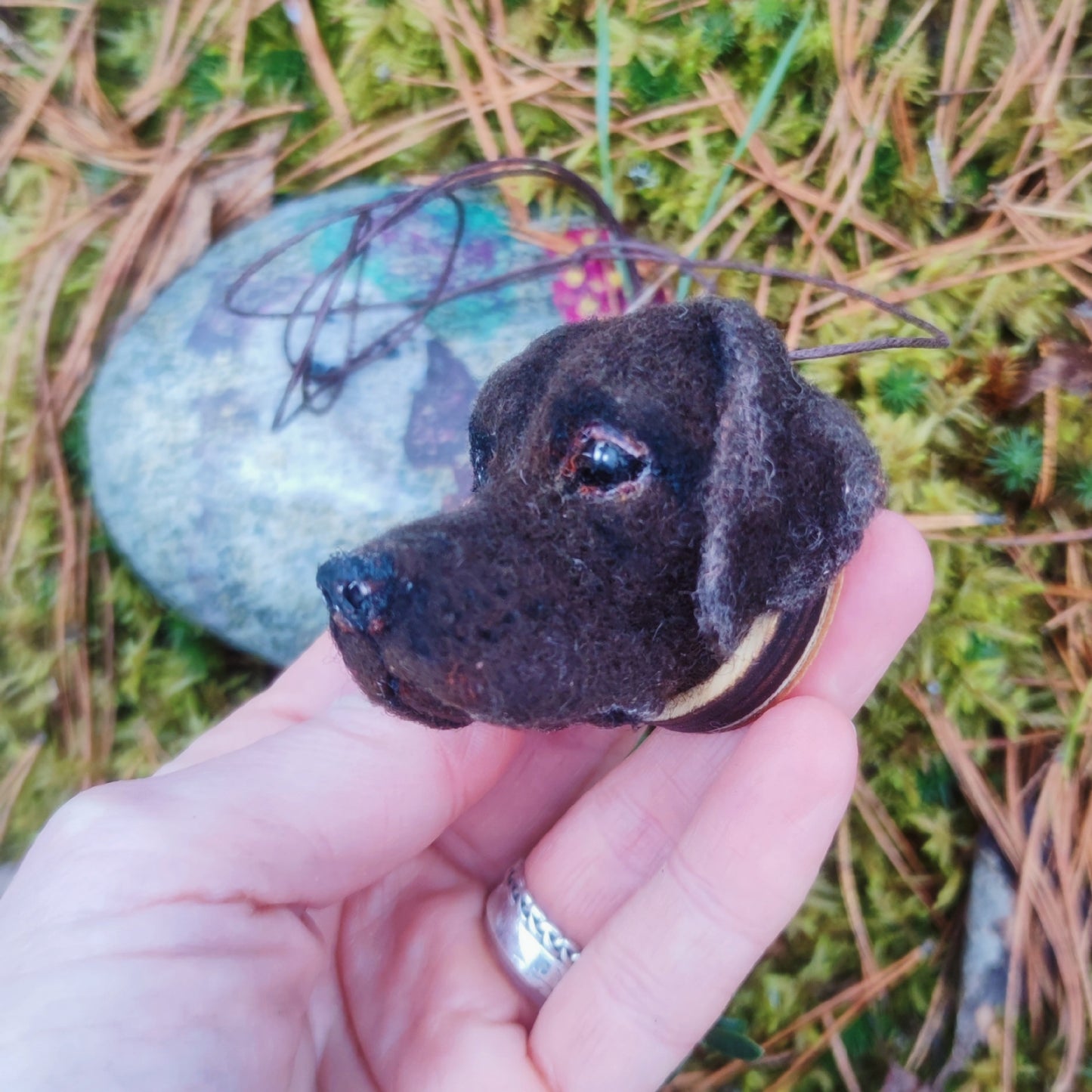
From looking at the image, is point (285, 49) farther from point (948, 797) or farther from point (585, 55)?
point (948, 797)

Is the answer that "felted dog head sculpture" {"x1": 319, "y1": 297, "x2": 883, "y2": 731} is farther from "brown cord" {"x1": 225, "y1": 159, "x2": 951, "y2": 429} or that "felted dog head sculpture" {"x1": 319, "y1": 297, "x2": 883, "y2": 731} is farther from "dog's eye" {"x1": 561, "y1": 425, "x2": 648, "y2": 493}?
"brown cord" {"x1": 225, "y1": 159, "x2": 951, "y2": 429}

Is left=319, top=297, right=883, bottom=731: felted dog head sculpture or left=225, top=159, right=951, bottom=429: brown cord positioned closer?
left=319, top=297, right=883, bottom=731: felted dog head sculpture

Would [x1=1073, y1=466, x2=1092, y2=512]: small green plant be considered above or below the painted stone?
below

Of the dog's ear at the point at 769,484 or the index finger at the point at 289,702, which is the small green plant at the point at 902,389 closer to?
the dog's ear at the point at 769,484

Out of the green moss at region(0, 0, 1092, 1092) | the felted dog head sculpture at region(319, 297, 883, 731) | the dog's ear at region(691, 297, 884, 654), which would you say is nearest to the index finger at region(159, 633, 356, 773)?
the green moss at region(0, 0, 1092, 1092)

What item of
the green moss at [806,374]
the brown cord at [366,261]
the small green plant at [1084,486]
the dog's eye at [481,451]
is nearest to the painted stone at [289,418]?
the brown cord at [366,261]

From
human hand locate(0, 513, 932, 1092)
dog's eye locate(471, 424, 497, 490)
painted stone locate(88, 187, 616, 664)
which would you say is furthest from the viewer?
painted stone locate(88, 187, 616, 664)
